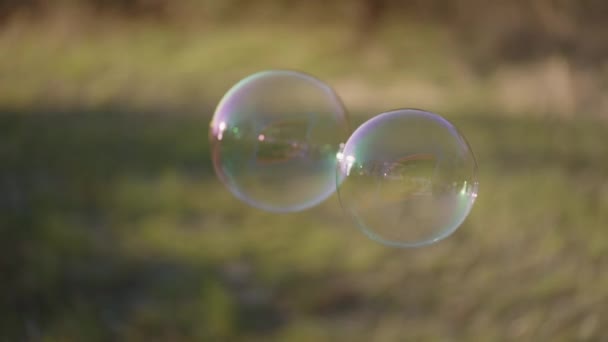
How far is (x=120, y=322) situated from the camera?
2.98 m

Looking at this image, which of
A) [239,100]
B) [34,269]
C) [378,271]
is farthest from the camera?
[378,271]

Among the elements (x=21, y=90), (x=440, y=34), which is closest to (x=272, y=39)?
(x=440, y=34)

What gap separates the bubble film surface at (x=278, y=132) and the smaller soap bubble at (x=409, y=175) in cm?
30

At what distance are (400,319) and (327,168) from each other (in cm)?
62

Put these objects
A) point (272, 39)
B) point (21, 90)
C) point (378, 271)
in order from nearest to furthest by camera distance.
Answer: point (378, 271) → point (21, 90) → point (272, 39)

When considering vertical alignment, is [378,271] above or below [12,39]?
below

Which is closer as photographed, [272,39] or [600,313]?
[600,313]

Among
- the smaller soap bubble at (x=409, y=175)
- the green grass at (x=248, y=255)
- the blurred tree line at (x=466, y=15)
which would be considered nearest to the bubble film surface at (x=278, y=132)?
the smaller soap bubble at (x=409, y=175)

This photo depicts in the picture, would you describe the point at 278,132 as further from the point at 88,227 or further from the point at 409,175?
the point at 88,227

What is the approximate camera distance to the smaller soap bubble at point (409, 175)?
7.75 ft

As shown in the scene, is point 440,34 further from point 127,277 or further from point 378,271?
point 127,277

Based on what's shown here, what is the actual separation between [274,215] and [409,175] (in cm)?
172

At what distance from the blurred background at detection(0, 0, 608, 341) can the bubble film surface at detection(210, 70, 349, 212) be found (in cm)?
53

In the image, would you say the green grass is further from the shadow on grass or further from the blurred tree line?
→ the blurred tree line
